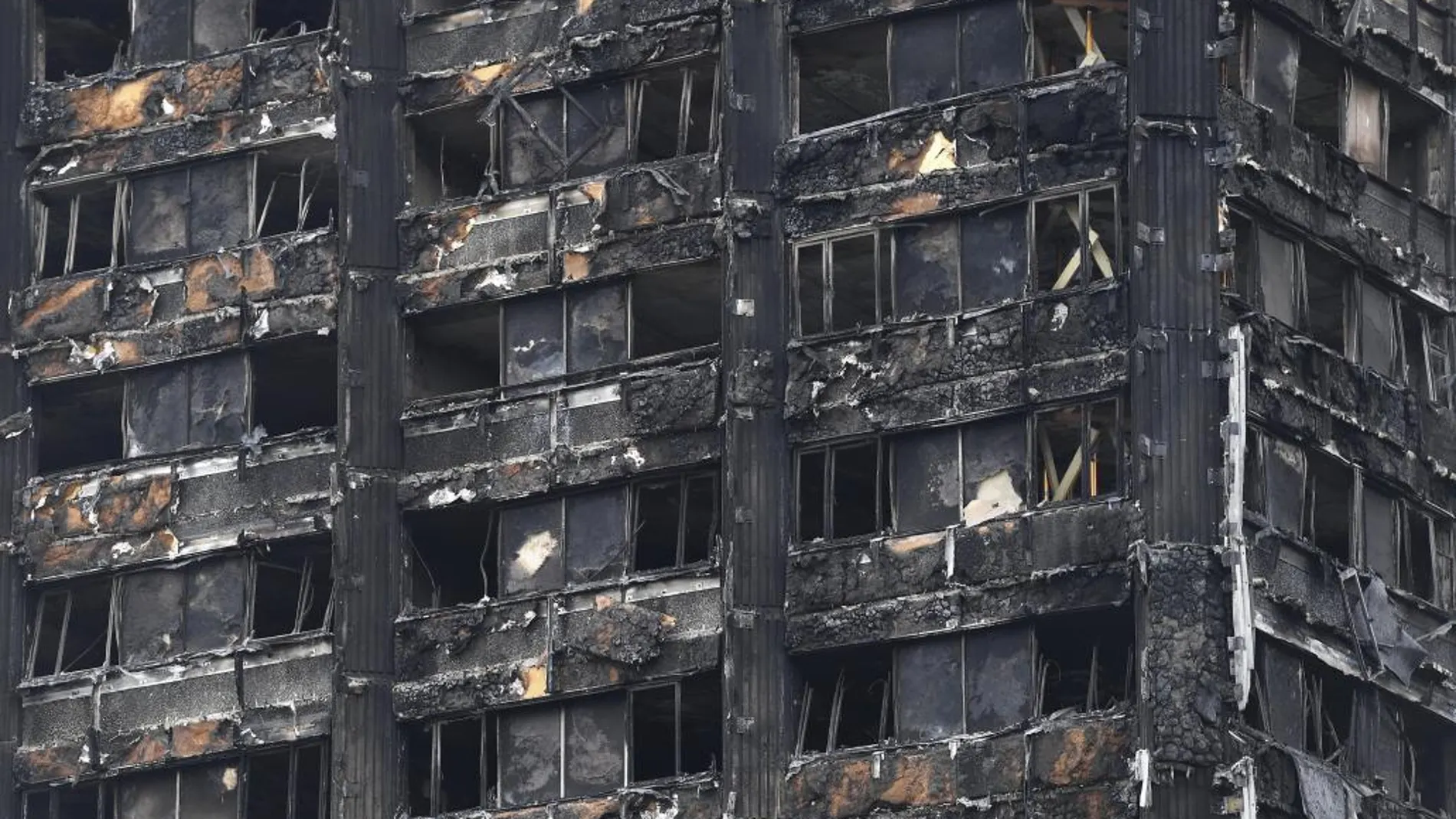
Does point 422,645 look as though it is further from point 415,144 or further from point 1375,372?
point 1375,372

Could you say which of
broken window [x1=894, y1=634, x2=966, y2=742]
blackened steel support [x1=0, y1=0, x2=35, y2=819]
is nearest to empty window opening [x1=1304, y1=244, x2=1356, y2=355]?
broken window [x1=894, y1=634, x2=966, y2=742]

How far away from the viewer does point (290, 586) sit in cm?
9244

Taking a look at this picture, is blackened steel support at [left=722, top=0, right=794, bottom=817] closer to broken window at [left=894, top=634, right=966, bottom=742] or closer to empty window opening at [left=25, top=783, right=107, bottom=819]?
broken window at [left=894, top=634, right=966, bottom=742]

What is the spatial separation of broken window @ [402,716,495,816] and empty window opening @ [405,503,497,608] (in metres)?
2.45

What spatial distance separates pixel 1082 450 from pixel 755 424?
614 centimetres

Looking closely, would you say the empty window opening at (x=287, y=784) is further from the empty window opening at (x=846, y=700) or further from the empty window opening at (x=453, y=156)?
the empty window opening at (x=453, y=156)

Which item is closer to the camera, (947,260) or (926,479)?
(926,479)

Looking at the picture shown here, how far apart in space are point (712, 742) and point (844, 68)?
1233 cm

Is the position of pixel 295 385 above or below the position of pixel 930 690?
above

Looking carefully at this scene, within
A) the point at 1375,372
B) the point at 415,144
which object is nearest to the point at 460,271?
the point at 415,144

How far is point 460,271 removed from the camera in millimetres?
90875

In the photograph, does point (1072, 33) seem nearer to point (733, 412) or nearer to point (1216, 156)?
point (1216, 156)

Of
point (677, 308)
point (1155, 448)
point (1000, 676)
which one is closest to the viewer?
point (1155, 448)

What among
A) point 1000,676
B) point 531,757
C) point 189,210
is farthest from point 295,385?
point 1000,676
